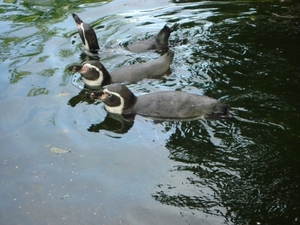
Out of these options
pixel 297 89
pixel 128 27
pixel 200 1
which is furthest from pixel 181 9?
pixel 297 89

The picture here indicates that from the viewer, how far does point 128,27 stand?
9.27 metres

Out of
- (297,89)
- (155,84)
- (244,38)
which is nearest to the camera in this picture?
(297,89)

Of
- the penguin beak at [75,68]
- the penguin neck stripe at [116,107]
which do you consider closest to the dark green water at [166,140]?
the penguin neck stripe at [116,107]

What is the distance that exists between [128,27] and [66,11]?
6.39ft

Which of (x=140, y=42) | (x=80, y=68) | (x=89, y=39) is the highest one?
(x=80, y=68)

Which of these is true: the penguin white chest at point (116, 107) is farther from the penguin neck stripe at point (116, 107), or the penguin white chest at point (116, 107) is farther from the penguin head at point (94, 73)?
the penguin head at point (94, 73)

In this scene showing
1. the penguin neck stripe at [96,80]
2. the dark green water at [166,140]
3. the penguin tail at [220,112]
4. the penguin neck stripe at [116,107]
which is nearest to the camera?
the dark green water at [166,140]

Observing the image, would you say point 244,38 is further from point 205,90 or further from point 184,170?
point 184,170

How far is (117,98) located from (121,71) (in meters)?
1.16

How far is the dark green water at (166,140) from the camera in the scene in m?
4.31

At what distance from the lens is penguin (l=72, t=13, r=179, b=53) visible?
311 inches

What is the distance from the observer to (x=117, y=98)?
598 centimetres

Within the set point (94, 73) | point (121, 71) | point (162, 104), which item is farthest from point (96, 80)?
point (162, 104)

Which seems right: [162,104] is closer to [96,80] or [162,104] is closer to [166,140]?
[166,140]
